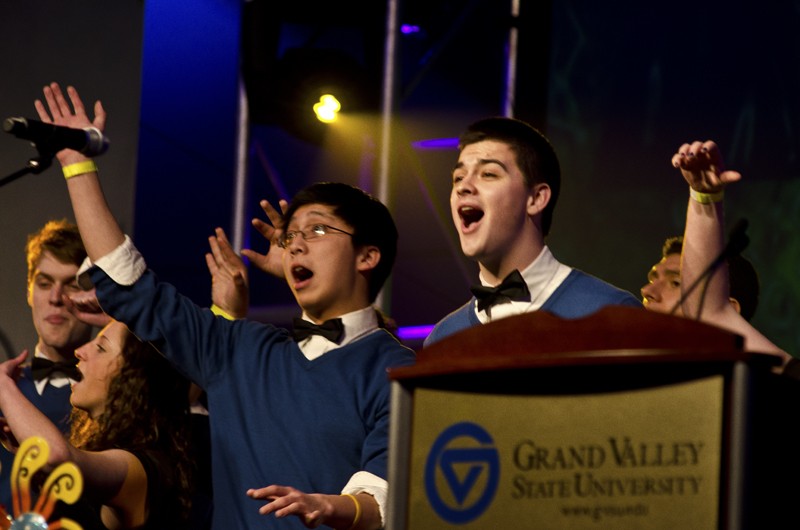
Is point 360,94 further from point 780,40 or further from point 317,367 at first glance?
point 317,367

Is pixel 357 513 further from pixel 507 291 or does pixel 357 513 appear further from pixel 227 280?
pixel 227 280

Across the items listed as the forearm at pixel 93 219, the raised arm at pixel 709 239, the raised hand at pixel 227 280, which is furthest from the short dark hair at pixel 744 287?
the forearm at pixel 93 219

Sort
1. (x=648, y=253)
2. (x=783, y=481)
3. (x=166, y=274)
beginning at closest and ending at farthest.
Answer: (x=783, y=481) → (x=166, y=274) → (x=648, y=253)

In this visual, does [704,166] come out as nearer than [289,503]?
No

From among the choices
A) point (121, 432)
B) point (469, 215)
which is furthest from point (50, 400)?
point (469, 215)

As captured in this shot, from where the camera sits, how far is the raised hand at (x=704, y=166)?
6.57 ft

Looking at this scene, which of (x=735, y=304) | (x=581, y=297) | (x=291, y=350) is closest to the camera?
(x=581, y=297)

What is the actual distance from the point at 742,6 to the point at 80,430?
9.29 feet

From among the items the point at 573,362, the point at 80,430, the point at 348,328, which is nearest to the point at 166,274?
the point at 80,430

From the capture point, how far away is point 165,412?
311cm

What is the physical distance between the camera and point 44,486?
2.04m

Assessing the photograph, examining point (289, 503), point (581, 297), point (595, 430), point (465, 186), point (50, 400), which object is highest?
point (465, 186)

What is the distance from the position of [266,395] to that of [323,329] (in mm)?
199

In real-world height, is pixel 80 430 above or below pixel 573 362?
below
